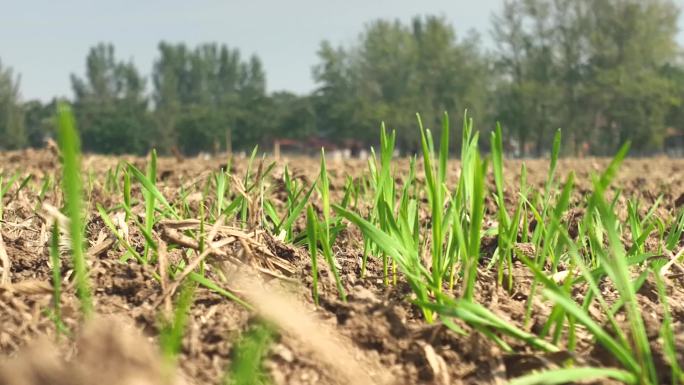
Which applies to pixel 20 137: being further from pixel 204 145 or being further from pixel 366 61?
pixel 366 61

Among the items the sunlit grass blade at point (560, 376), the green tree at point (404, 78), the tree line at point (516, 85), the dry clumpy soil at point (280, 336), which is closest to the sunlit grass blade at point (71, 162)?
the dry clumpy soil at point (280, 336)

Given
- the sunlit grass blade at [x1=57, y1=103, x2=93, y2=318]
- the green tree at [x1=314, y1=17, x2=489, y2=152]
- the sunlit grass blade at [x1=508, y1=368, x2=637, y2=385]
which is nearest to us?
the sunlit grass blade at [x1=57, y1=103, x2=93, y2=318]

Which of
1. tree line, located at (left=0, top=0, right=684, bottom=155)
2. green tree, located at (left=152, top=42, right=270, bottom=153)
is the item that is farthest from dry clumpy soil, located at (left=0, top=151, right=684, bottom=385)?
green tree, located at (left=152, top=42, right=270, bottom=153)

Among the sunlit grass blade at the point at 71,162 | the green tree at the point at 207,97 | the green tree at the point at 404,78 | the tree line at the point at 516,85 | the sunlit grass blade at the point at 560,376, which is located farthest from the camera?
the green tree at the point at 207,97

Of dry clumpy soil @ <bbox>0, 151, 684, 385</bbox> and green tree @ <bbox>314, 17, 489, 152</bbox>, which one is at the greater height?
green tree @ <bbox>314, 17, 489, 152</bbox>

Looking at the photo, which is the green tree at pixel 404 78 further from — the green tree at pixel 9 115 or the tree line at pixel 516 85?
the green tree at pixel 9 115

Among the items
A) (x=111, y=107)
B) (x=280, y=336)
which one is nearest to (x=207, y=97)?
(x=111, y=107)

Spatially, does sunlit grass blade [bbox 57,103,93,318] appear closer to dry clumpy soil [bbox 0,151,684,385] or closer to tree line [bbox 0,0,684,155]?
dry clumpy soil [bbox 0,151,684,385]

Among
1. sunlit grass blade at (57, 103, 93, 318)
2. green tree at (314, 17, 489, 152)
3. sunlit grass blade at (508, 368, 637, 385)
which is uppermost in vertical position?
green tree at (314, 17, 489, 152)

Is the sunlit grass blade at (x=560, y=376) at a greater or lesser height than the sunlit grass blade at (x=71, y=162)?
lesser

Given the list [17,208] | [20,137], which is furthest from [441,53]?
[17,208]

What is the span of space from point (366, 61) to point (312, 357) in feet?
144

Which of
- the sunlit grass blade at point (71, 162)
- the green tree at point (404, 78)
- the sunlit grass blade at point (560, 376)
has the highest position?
the green tree at point (404, 78)

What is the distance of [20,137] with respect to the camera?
47.1 metres
